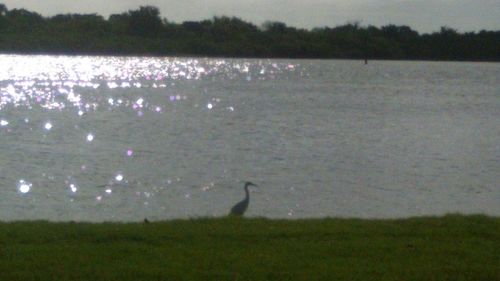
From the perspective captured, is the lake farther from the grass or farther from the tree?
the tree

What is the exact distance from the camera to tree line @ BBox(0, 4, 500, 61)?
5187 inches

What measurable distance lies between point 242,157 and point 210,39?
107216 mm

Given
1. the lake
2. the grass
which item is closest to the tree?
the lake

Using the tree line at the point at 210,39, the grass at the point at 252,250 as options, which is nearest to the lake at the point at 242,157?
the grass at the point at 252,250

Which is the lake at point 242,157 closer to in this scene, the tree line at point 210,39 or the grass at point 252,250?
the grass at point 252,250

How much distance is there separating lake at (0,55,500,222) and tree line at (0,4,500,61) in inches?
2899

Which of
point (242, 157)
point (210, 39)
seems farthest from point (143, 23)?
point (242, 157)

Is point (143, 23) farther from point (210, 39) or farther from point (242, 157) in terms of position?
point (242, 157)

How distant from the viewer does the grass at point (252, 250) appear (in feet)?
27.9

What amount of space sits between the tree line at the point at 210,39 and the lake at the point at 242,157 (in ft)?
242

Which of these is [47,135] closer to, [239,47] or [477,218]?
[477,218]

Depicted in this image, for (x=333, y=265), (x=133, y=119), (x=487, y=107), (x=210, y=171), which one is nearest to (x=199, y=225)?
(x=333, y=265)

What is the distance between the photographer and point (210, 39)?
440 ft

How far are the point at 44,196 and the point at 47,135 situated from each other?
13.7m
